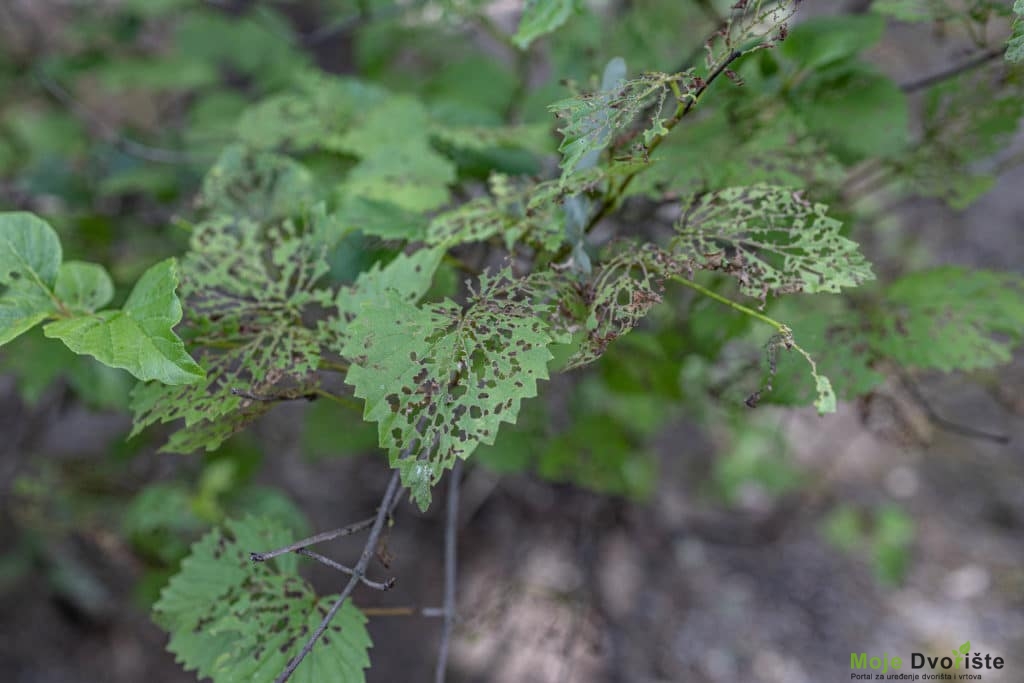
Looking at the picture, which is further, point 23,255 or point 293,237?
point 293,237

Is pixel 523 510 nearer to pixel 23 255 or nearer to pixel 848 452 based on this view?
pixel 848 452

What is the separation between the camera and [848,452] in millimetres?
3018

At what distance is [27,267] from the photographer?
0.94 meters

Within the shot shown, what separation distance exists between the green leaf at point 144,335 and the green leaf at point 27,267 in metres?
0.04

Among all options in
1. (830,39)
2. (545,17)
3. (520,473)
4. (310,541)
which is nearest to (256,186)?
(545,17)

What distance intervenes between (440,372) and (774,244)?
18.3 inches

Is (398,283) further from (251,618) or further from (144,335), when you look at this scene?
(251,618)

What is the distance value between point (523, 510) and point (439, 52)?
1.76 m

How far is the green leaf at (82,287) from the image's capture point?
3.26 ft

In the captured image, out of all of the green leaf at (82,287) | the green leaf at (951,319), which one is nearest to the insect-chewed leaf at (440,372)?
the green leaf at (82,287)

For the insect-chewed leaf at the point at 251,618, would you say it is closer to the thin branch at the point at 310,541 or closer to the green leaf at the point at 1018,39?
the thin branch at the point at 310,541

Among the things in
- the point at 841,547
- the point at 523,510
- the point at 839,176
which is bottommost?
the point at 841,547

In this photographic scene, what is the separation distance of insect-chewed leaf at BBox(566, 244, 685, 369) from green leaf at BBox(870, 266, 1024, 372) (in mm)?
556

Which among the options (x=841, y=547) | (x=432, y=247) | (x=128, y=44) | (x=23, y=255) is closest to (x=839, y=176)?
(x=432, y=247)
